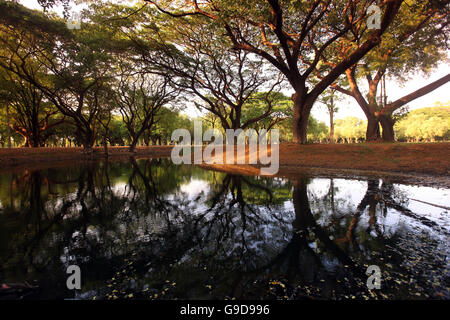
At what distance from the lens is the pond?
228 centimetres

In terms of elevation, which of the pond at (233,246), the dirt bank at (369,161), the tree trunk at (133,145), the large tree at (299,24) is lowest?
the pond at (233,246)

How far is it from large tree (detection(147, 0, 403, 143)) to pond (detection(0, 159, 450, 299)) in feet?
30.7

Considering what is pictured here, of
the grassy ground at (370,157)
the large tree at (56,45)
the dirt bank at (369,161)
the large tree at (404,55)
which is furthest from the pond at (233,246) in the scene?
the large tree at (56,45)

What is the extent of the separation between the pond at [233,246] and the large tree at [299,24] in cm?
936

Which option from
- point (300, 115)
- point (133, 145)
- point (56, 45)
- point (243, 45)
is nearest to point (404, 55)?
point (300, 115)

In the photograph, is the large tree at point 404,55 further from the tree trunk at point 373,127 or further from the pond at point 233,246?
the pond at point 233,246

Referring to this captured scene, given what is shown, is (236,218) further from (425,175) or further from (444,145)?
(444,145)

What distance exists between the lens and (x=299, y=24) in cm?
1524

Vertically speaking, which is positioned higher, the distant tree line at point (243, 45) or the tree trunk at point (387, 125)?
the distant tree line at point (243, 45)

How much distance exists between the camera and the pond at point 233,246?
7.48 feet

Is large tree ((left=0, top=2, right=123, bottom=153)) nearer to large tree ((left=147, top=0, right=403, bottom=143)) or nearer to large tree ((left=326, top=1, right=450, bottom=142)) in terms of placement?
large tree ((left=147, top=0, right=403, bottom=143))

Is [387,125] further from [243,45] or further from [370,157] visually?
[243,45]

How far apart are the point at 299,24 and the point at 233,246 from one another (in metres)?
17.7
